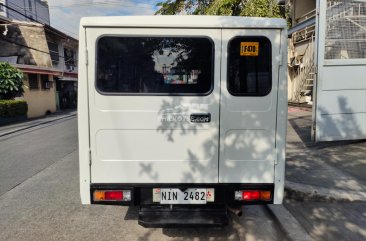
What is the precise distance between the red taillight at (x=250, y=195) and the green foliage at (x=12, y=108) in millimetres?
17203

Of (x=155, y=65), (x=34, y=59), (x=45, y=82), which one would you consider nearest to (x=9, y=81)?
(x=45, y=82)

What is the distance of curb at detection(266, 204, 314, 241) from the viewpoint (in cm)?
385

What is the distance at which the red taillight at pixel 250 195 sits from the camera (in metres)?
3.59

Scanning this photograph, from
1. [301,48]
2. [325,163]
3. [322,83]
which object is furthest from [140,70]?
[301,48]

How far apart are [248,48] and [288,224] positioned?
2247 mm

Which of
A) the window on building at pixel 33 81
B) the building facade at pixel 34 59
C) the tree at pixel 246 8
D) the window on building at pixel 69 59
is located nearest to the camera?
the tree at pixel 246 8

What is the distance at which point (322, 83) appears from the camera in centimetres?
750

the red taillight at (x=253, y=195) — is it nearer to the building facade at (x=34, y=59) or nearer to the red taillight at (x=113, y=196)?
the red taillight at (x=113, y=196)

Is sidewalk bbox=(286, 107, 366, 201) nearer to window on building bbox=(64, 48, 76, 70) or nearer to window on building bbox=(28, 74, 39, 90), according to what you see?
window on building bbox=(28, 74, 39, 90)

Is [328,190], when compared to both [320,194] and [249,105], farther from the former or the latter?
[249,105]

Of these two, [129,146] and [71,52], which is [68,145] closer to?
[129,146]

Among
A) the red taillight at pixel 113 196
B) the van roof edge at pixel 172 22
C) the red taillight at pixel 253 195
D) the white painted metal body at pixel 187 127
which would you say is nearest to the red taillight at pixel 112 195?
the red taillight at pixel 113 196

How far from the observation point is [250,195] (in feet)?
11.8

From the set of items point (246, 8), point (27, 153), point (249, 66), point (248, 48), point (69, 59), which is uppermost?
point (69, 59)
